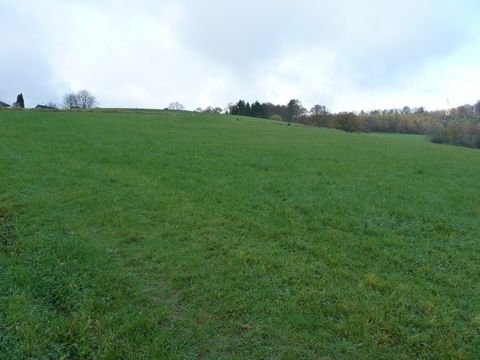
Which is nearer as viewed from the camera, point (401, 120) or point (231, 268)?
point (231, 268)

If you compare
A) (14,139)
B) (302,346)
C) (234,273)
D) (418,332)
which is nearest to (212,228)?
(234,273)

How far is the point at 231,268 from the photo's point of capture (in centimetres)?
473

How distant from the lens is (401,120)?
6738 centimetres

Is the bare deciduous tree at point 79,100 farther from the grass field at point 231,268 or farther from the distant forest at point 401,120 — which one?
the grass field at point 231,268

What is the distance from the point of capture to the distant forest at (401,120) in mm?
49500

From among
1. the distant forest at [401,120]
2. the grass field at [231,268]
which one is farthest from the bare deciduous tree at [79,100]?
the grass field at [231,268]

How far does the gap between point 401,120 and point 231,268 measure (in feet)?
239

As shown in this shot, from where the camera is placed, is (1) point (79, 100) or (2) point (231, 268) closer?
(2) point (231, 268)

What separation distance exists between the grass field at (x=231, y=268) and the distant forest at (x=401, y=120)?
48194mm

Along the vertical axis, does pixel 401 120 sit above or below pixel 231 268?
above

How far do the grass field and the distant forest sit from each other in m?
48.2

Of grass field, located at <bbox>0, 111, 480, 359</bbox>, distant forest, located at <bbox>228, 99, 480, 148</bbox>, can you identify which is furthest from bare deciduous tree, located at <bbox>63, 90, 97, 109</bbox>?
grass field, located at <bbox>0, 111, 480, 359</bbox>

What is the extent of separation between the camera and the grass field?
3.33 m

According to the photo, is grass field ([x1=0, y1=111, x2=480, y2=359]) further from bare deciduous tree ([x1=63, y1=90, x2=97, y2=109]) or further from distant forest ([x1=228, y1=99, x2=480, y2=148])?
bare deciduous tree ([x1=63, y1=90, x2=97, y2=109])
